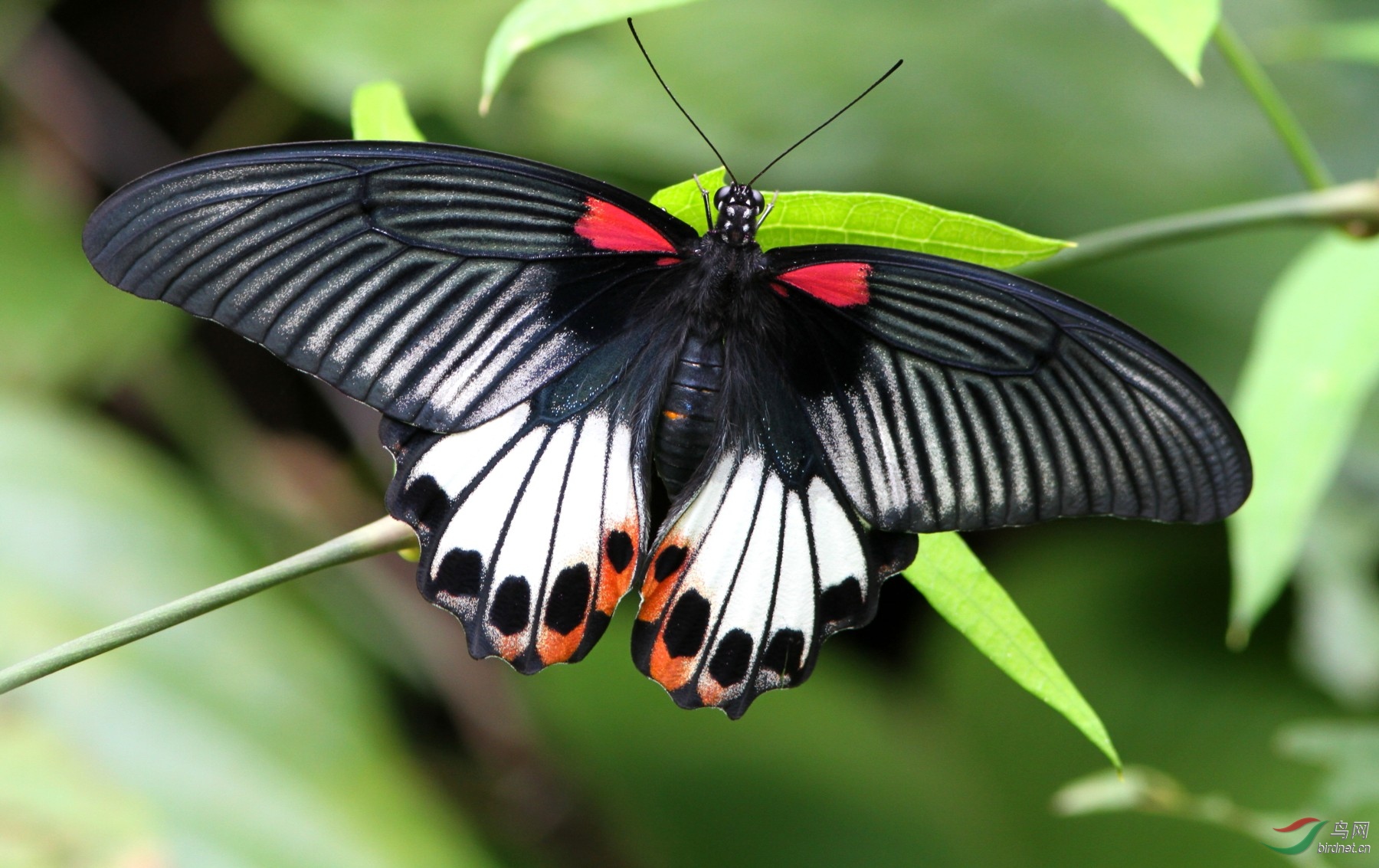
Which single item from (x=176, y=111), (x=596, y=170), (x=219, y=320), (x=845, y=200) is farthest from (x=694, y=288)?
(x=176, y=111)

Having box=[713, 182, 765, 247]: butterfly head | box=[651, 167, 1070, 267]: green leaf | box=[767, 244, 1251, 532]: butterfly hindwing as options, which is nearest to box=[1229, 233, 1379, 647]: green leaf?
box=[767, 244, 1251, 532]: butterfly hindwing

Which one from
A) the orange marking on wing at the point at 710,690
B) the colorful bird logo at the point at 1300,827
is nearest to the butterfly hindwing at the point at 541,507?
the orange marking on wing at the point at 710,690

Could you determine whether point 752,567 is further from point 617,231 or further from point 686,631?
point 617,231

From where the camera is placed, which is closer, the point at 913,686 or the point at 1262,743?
the point at 1262,743

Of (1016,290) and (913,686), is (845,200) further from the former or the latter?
(913,686)

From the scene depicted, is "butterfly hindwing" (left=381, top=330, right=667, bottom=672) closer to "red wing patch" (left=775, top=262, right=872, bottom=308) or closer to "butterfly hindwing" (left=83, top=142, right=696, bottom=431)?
"butterfly hindwing" (left=83, top=142, right=696, bottom=431)

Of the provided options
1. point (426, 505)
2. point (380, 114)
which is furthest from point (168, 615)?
point (380, 114)

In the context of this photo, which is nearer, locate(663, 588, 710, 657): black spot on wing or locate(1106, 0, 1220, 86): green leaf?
locate(1106, 0, 1220, 86): green leaf
